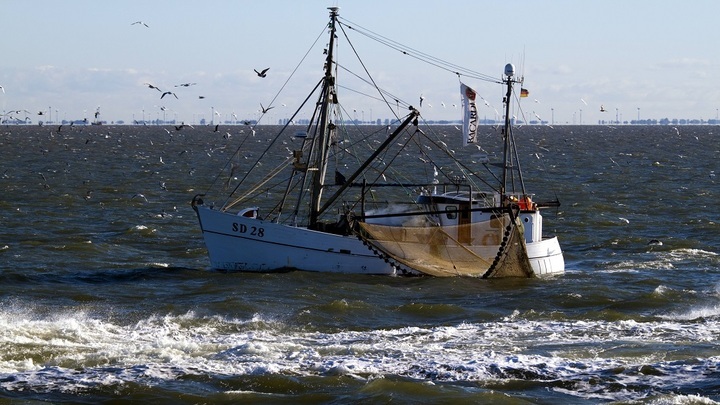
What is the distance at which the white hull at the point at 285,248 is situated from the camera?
1272 inches

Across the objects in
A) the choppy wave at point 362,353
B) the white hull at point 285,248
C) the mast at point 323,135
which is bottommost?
the choppy wave at point 362,353

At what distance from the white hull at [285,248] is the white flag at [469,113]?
4.72 meters

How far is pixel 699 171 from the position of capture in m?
81.6

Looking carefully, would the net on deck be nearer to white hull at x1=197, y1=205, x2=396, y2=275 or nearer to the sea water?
white hull at x1=197, y1=205, x2=396, y2=275

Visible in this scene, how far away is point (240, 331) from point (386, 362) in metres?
4.31

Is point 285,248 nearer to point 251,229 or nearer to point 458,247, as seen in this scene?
point 251,229

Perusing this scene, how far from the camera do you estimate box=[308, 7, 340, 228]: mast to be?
109 ft

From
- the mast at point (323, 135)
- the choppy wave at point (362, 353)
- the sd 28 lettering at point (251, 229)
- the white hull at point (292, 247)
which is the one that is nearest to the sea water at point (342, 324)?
the choppy wave at point (362, 353)

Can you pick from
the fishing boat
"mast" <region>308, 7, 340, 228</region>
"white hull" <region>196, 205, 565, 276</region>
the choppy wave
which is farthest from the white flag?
the choppy wave

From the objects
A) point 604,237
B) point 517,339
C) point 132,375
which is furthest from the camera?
point 604,237

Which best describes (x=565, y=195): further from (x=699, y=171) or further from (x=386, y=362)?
(x=386, y=362)

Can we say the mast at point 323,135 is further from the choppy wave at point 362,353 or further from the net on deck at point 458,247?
the choppy wave at point 362,353

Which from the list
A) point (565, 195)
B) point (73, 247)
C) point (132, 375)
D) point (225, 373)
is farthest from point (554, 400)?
point (565, 195)

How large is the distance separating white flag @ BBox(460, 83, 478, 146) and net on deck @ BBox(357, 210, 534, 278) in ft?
9.03
